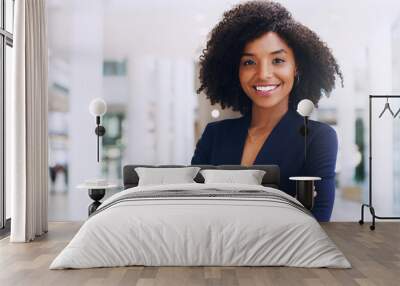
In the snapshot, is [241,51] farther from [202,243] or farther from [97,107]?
[202,243]

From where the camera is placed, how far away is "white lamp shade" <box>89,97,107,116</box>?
657 cm

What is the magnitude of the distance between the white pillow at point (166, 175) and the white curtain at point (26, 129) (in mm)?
1110

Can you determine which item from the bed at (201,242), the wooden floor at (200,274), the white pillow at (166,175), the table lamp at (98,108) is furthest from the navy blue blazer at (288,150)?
the bed at (201,242)

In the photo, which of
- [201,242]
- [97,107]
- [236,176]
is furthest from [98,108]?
[201,242]

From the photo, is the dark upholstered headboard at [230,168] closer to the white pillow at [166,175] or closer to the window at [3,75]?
the white pillow at [166,175]

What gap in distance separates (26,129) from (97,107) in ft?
3.71

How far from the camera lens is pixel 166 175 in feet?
20.6

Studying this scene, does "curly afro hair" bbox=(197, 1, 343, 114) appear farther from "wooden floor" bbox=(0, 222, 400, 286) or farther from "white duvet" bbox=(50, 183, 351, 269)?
"white duvet" bbox=(50, 183, 351, 269)

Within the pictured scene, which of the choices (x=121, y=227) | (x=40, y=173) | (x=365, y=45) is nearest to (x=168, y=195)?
(x=121, y=227)

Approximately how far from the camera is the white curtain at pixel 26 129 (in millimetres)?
5539

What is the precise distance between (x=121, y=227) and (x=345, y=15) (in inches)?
162

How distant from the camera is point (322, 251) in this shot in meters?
4.22

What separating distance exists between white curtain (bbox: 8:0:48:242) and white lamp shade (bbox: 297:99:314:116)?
113 inches

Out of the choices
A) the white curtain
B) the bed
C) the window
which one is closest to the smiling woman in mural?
the white curtain
